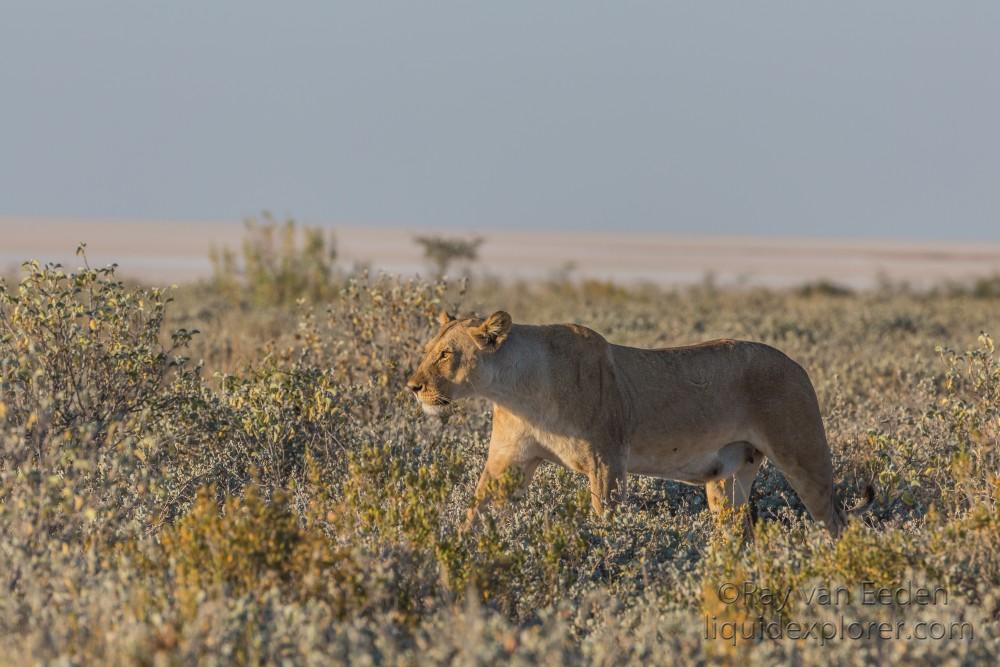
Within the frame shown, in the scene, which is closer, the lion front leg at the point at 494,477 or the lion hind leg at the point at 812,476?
the lion front leg at the point at 494,477

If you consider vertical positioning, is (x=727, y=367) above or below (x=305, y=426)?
above

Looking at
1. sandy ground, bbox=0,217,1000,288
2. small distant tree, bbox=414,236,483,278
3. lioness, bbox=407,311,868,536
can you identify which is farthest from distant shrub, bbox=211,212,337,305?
sandy ground, bbox=0,217,1000,288

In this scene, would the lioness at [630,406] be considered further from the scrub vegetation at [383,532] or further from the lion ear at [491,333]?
the scrub vegetation at [383,532]

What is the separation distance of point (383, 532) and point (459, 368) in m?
1.42

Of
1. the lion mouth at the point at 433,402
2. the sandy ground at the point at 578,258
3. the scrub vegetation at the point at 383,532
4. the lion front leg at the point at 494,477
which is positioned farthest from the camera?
the sandy ground at the point at 578,258

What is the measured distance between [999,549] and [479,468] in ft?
11.9

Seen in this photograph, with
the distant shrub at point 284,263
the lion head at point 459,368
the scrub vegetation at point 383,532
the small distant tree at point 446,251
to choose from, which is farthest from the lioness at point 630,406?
the small distant tree at point 446,251

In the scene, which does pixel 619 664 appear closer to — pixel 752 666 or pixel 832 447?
pixel 752 666

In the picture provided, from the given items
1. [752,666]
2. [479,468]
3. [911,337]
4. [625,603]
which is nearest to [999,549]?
[625,603]

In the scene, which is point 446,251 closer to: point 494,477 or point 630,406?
point 630,406

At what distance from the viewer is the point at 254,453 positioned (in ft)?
27.1

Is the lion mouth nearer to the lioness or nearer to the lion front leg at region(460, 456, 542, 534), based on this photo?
the lioness

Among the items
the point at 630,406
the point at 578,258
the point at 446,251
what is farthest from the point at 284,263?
the point at 578,258

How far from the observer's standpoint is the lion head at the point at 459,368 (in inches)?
278
